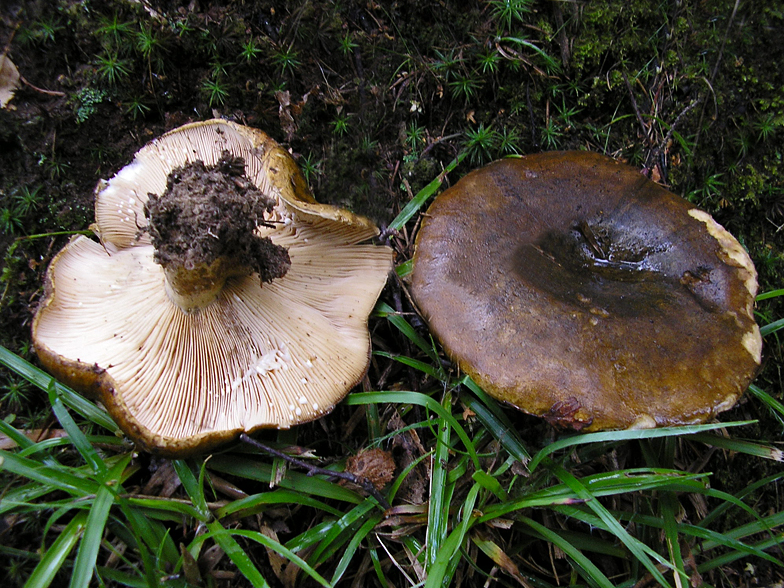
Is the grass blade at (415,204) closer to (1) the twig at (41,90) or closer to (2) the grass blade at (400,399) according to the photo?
(2) the grass blade at (400,399)

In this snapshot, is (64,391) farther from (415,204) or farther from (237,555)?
(415,204)

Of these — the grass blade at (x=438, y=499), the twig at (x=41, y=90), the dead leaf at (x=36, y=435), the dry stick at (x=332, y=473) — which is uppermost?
the twig at (x=41, y=90)

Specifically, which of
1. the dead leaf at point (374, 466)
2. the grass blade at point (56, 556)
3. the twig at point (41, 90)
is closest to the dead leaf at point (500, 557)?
the dead leaf at point (374, 466)

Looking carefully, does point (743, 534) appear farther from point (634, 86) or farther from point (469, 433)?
point (634, 86)

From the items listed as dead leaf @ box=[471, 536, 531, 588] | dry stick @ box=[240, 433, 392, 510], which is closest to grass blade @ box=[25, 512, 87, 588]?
dry stick @ box=[240, 433, 392, 510]

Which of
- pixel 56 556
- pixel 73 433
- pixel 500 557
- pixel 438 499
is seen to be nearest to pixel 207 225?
pixel 73 433
